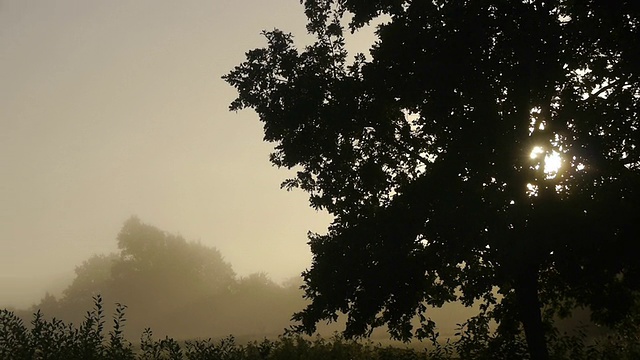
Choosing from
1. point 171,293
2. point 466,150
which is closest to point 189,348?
point 466,150

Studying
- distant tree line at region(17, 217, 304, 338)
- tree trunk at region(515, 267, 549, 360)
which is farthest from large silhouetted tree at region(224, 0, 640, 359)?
distant tree line at region(17, 217, 304, 338)

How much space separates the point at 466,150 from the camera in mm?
13031

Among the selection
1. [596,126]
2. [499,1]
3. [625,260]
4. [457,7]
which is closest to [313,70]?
[457,7]

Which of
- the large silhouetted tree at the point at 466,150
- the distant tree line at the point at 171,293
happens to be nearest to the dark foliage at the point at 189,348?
the large silhouetted tree at the point at 466,150

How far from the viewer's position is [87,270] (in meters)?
101

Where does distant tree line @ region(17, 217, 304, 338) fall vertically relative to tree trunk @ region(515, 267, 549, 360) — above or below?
above

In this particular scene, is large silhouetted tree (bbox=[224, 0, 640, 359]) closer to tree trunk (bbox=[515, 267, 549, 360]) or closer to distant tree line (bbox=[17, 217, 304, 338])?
tree trunk (bbox=[515, 267, 549, 360])

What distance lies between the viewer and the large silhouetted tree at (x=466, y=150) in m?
12.5

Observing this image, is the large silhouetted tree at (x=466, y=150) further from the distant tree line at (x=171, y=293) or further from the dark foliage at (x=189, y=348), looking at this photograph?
the distant tree line at (x=171, y=293)

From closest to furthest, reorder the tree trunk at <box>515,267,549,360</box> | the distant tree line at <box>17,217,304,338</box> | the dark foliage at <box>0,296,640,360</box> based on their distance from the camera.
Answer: the dark foliage at <box>0,296,640,360</box> < the tree trunk at <box>515,267,549,360</box> < the distant tree line at <box>17,217,304,338</box>

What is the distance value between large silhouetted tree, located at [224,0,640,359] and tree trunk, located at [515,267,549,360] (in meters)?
0.04

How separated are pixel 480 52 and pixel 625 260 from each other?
6.30 meters

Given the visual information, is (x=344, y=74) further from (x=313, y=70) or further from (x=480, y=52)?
(x=480, y=52)

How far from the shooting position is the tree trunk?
46.6ft
